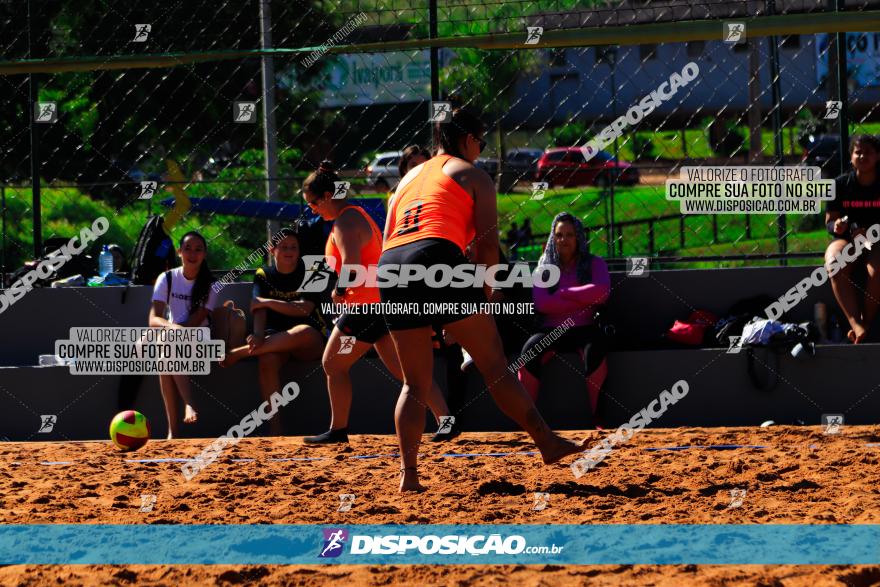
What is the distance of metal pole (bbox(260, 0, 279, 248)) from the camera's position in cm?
962

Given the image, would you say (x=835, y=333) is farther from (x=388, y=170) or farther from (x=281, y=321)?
(x=281, y=321)

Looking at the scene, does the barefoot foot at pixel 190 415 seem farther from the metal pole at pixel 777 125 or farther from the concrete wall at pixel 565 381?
the metal pole at pixel 777 125

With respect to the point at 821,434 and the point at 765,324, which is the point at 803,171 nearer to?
the point at 765,324

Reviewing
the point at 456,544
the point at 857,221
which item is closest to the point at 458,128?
the point at 456,544

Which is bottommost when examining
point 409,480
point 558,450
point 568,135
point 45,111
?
point 409,480

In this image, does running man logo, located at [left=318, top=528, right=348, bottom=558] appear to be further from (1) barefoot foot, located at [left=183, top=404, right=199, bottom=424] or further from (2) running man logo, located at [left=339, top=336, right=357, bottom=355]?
(1) barefoot foot, located at [left=183, top=404, right=199, bottom=424]

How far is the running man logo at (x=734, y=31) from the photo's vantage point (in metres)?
7.99

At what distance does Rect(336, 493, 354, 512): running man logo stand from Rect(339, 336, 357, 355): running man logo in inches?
60.0

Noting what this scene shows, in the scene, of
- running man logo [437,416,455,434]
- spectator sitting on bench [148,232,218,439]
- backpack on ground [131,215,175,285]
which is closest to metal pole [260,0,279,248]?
backpack on ground [131,215,175,285]

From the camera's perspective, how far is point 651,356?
832 cm

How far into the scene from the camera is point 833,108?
866 cm

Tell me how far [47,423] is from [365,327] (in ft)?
10.7

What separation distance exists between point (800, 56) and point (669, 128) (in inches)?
50.7

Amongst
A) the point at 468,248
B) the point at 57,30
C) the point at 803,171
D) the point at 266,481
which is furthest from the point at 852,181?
the point at 57,30
